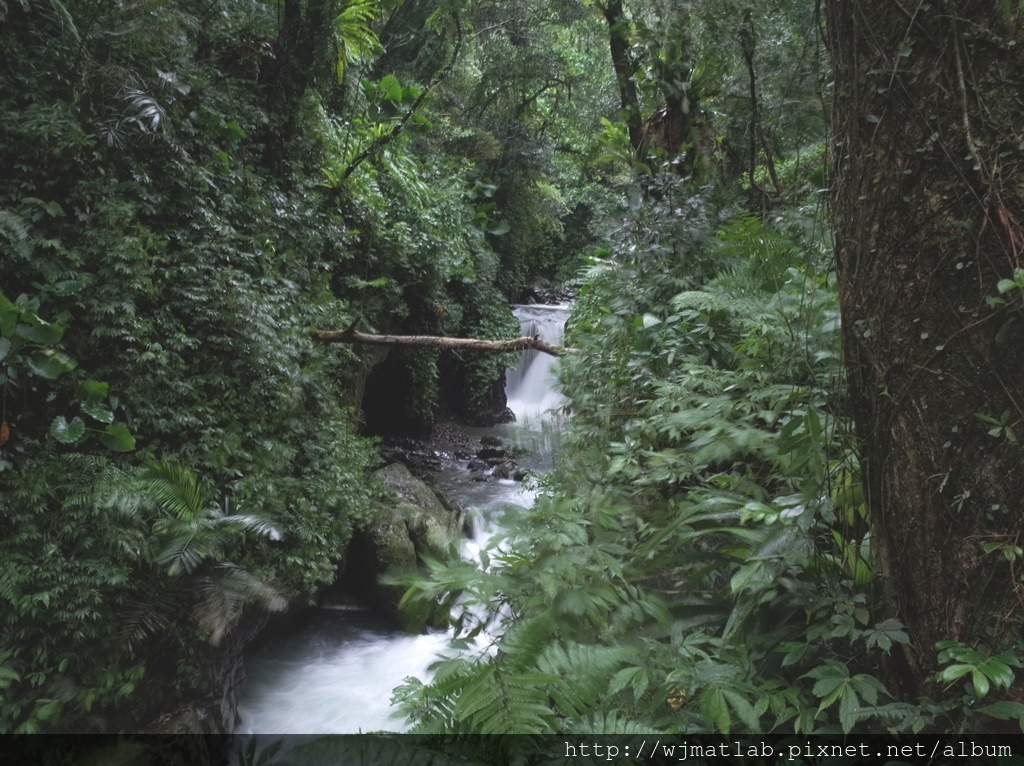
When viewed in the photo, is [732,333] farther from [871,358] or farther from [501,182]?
[501,182]

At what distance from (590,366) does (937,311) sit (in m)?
2.91

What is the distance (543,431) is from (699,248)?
5.70 ft

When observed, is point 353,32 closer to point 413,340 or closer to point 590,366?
point 413,340

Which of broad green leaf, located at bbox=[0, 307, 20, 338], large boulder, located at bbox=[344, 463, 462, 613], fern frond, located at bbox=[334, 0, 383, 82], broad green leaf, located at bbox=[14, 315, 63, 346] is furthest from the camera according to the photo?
fern frond, located at bbox=[334, 0, 383, 82]

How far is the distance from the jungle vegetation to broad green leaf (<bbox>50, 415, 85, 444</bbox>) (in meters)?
0.06

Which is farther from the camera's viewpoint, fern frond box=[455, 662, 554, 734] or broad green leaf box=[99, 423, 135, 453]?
broad green leaf box=[99, 423, 135, 453]

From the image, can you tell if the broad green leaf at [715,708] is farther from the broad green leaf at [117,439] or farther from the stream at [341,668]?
the broad green leaf at [117,439]

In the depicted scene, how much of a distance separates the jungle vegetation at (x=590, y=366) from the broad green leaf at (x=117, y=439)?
0.09m

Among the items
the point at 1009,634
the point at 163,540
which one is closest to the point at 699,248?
the point at 1009,634

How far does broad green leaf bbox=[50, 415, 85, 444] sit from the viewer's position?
4242 mm

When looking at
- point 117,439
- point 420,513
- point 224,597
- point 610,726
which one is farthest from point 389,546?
point 610,726

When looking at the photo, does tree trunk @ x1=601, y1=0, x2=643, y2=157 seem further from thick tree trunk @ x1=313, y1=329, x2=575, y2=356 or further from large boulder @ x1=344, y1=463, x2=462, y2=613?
large boulder @ x1=344, y1=463, x2=462, y2=613

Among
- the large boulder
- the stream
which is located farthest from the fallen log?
the large boulder

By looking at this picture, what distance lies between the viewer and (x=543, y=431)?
4.46 metres
